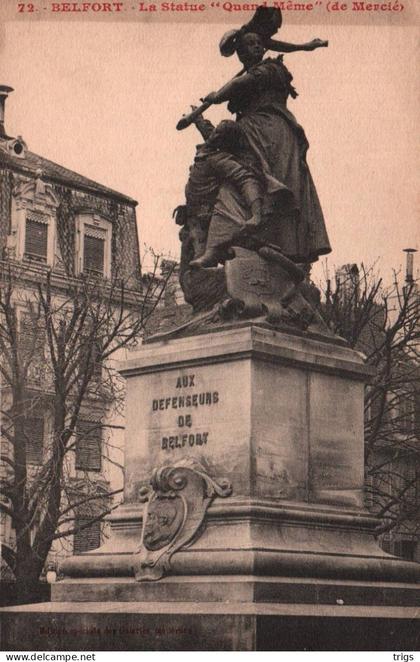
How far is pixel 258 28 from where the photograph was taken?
14844 millimetres

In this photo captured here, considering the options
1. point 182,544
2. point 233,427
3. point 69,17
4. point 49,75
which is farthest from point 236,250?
point 49,75

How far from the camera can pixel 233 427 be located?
42.3 ft

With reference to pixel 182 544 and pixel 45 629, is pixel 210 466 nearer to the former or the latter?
pixel 182 544

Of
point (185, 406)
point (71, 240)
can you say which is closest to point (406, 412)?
point (71, 240)

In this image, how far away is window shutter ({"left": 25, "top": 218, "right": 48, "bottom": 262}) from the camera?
37656 millimetres

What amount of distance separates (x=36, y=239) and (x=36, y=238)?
0.09ft

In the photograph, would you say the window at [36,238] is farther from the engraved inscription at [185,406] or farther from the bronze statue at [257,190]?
the engraved inscription at [185,406]

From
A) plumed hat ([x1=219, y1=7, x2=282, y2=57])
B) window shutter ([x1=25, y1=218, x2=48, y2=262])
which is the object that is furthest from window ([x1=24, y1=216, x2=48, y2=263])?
plumed hat ([x1=219, y1=7, x2=282, y2=57])

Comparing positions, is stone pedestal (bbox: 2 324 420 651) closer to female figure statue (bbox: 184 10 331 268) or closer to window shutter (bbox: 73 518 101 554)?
female figure statue (bbox: 184 10 331 268)

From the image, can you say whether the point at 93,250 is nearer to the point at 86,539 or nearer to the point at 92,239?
the point at 92,239

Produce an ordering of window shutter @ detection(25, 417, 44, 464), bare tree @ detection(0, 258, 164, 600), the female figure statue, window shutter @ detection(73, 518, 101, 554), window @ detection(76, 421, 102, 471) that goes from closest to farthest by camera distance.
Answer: the female figure statue < bare tree @ detection(0, 258, 164, 600) < window shutter @ detection(25, 417, 44, 464) < window @ detection(76, 421, 102, 471) < window shutter @ detection(73, 518, 101, 554)

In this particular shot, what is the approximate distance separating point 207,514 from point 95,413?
23726mm

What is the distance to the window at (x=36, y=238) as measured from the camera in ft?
124

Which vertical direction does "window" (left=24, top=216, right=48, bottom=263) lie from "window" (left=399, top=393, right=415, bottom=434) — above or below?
above
